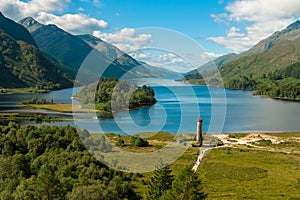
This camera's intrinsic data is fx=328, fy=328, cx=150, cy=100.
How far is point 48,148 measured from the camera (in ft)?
149

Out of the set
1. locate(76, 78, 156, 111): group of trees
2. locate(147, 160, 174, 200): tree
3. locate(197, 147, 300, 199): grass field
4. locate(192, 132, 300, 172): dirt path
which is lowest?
locate(197, 147, 300, 199): grass field

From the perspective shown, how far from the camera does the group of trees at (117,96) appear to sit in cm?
13825

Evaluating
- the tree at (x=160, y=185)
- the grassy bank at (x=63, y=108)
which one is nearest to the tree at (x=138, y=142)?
the tree at (x=160, y=185)

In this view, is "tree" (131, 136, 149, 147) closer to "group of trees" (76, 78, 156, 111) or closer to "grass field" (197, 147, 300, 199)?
"grass field" (197, 147, 300, 199)

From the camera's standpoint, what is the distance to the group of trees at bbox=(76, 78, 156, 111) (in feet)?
454

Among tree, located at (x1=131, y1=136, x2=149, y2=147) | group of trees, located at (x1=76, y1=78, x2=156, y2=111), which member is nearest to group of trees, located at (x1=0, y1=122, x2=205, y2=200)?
tree, located at (x1=131, y1=136, x2=149, y2=147)

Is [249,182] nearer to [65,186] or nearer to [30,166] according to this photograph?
[65,186]

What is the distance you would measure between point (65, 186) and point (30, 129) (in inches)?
991

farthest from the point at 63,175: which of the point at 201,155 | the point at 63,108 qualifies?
the point at 63,108

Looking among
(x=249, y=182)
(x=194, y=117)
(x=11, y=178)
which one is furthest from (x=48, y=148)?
(x=194, y=117)

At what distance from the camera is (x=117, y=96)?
5492 inches

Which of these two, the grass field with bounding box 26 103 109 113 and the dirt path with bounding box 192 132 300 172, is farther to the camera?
the grass field with bounding box 26 103 109 113

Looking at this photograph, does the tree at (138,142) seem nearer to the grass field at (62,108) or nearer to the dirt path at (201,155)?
the dirt path at (201,155)

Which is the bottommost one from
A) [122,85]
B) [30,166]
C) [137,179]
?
[137,179]
